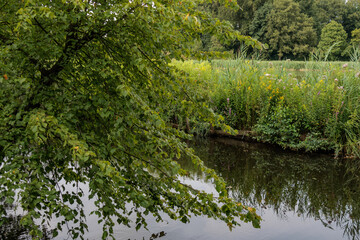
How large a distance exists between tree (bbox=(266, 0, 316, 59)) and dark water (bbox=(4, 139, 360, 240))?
50406mm

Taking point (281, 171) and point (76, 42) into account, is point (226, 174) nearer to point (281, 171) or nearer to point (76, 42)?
point (281, 171)

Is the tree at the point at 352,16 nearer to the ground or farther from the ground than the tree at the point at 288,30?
farther from the ground

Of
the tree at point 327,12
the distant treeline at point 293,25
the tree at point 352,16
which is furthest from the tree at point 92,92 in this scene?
the tree at point 352,16

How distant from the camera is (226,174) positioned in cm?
691

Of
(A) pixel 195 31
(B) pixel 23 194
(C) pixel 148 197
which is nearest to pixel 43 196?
(B) pixel 23 194

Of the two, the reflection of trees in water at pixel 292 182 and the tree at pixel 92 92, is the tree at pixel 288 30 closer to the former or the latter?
the reflection of trees in water at pixel 292 182

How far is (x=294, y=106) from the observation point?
8891mm

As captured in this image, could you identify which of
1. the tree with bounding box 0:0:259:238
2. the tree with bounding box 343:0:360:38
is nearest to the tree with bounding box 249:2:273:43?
the tree with bounding box 343:0:360:38

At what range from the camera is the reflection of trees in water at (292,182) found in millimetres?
5286

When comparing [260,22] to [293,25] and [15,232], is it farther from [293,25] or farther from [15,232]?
[15,232]

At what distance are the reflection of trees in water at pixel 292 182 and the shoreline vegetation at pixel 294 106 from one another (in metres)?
0.50

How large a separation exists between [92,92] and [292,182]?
4.83 m

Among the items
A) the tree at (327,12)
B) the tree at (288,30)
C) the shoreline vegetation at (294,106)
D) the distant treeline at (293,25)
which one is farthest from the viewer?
the tree at (327,12)

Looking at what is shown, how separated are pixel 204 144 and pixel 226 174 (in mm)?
2538
